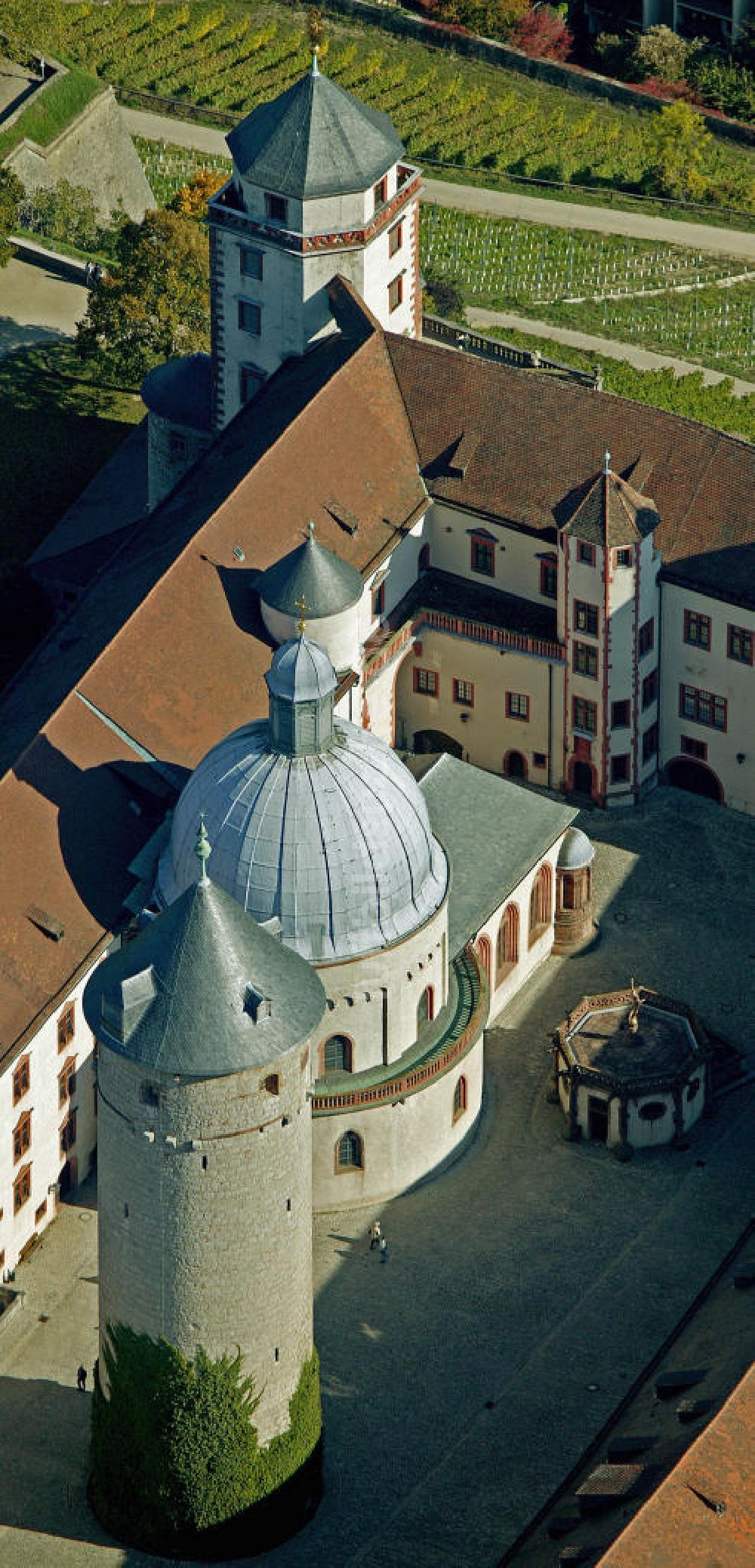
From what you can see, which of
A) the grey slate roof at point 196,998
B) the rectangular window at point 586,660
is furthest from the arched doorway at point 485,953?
the grey slate roof at point 196,998

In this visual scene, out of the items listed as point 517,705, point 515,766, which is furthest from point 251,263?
point 515,766

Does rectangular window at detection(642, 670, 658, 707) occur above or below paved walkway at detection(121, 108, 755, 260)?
below

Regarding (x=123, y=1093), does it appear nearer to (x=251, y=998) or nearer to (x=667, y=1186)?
(x=251, y=998)

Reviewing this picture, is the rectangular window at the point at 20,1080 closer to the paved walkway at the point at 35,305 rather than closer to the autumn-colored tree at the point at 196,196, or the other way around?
the autumn-colored tree at the point at 196,196

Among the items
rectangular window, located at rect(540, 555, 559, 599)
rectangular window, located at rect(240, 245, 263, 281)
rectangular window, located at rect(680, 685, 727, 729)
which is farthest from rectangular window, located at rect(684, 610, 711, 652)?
rectangular window, located at rect(240, 245, 263, 281)

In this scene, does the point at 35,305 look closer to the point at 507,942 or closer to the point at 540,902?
the point at 540,902

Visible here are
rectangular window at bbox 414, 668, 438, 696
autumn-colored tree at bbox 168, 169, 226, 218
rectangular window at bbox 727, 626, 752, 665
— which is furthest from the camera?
autumn-colored tree at bbox 168, 169, 226, 218

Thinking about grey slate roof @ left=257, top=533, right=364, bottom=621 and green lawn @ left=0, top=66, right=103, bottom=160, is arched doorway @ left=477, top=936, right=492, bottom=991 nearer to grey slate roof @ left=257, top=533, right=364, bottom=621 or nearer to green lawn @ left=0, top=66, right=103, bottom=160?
grey slate roof @ left=257, top=533, right=364, bottom=621
